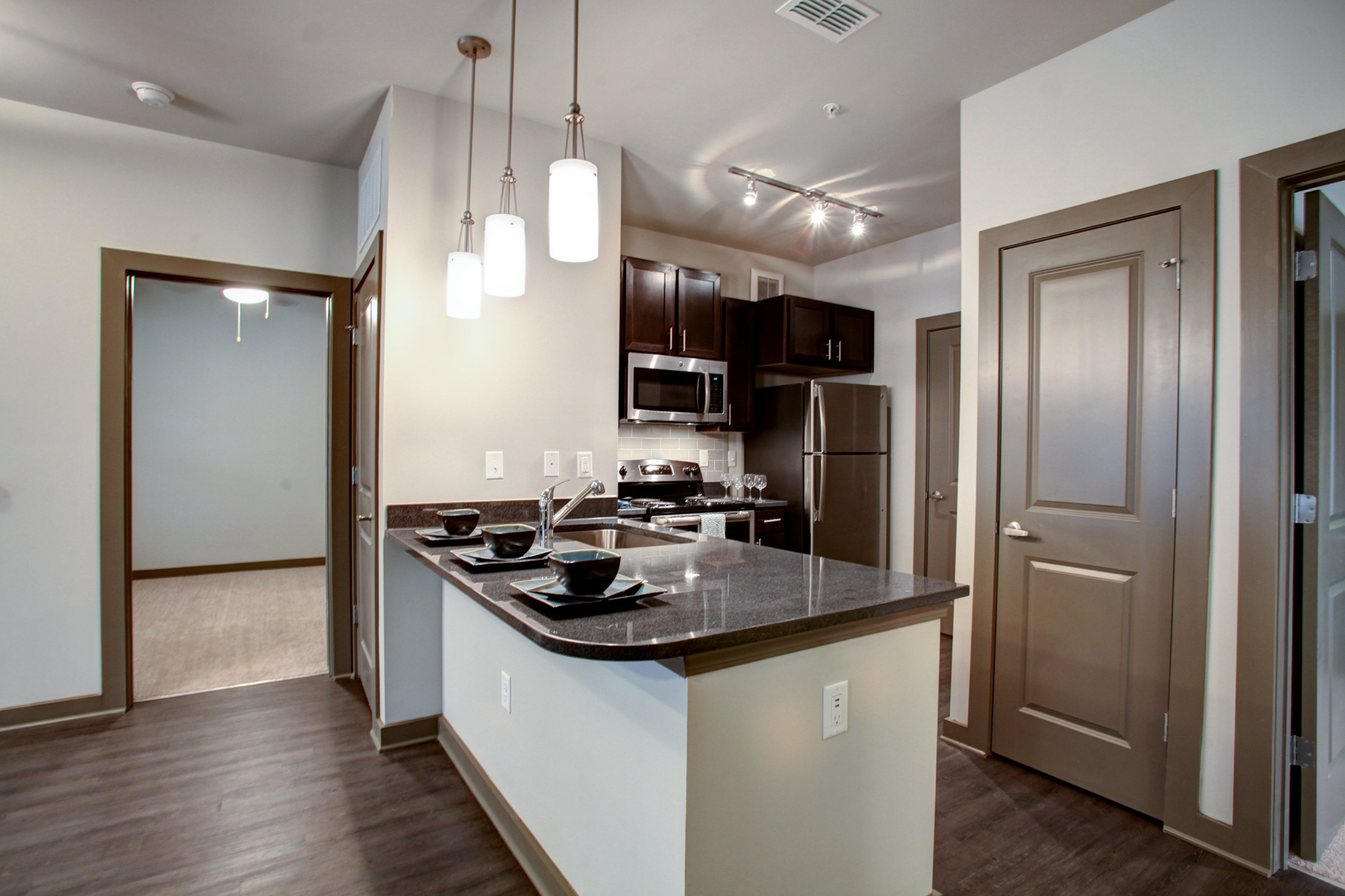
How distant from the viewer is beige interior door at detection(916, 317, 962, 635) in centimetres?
423

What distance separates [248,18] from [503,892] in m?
2.87

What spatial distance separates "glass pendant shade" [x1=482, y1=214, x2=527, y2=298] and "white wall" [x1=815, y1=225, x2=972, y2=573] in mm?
3218

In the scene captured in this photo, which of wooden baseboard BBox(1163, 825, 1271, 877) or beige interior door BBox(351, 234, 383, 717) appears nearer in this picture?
wooden baseboard BBox(1163, 825, 1271, 877)

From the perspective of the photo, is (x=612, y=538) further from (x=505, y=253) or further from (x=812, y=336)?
(x=812, y=336)

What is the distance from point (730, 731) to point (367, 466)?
2.31 metres

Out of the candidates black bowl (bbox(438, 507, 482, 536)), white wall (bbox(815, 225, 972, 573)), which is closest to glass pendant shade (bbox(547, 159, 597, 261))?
black bowl (bbox(438, 507, 482, 536))

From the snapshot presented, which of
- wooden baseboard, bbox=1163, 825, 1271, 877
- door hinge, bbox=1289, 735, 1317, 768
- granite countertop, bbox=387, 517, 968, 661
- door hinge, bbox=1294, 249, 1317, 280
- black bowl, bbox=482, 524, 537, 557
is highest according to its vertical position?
door hinge, bbox=1294, 249, 1317, 280

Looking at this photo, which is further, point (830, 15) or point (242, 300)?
point (242, 300)

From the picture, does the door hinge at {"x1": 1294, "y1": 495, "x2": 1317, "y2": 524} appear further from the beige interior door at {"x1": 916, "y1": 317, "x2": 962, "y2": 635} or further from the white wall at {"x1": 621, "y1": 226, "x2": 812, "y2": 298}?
the white wall at {"x1": 621, "y1": 226, "x2": 812, "y2": 298}

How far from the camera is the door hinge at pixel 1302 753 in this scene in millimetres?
1877

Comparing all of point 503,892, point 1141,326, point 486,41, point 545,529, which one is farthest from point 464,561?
point 1141,326

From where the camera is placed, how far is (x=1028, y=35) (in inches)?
88.8

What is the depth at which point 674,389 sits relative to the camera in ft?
13.8

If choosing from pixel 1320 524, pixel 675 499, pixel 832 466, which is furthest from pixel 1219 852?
Answer: pixel 675 499
